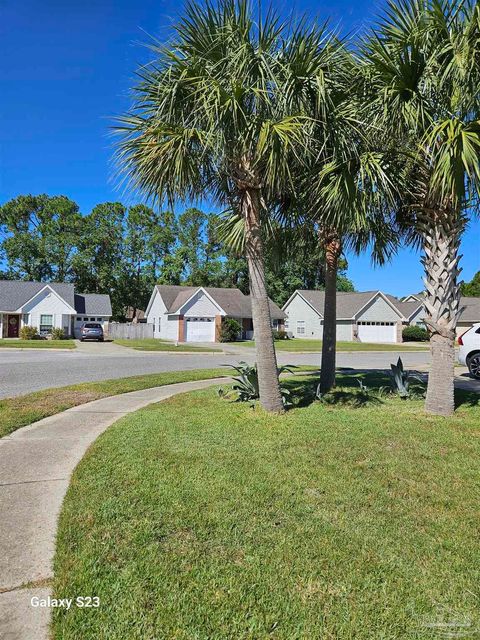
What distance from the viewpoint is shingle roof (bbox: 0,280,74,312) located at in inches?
1522

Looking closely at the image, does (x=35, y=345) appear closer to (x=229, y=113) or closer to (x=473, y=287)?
(x=229, y=113)

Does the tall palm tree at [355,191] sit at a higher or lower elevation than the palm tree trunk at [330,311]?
higher

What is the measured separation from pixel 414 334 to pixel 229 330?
19729mm

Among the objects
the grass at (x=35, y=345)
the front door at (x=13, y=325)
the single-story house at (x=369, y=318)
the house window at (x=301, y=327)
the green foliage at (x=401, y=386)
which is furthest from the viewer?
the house window at (x=301, y=327)

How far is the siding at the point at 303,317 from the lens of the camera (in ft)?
155

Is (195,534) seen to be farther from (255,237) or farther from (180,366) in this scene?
(180,366)

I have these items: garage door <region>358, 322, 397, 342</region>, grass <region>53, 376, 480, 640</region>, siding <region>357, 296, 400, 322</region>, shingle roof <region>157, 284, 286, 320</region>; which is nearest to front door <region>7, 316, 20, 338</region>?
shingle roof <region>157, 284, 286, 320</region>

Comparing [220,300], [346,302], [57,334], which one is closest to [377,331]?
[346,302]

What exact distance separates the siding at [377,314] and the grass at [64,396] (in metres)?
32.9

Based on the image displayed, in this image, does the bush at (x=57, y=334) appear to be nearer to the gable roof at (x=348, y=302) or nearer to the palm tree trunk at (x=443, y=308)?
the gable roof at (x=348, y=302)

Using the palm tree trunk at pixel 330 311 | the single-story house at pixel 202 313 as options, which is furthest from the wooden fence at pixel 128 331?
the palm tree trunk at pixel 330 311

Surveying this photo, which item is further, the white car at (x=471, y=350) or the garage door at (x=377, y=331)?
the garage door at (x=377, y=331)

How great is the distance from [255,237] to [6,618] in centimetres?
624

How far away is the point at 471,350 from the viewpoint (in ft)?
46.2
